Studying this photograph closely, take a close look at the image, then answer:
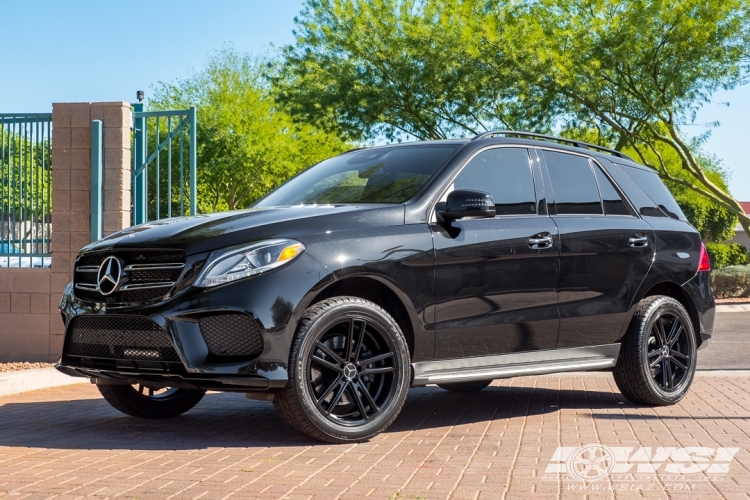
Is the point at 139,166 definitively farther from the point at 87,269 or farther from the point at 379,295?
the point at 379,295

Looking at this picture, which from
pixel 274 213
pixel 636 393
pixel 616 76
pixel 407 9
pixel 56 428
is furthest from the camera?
pixel 407 9

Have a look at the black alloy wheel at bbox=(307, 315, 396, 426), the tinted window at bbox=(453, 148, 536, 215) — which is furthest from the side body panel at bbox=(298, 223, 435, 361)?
the tinted window at bbox=(453, 148, 536, 215)

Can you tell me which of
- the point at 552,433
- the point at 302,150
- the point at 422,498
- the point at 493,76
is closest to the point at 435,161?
the point at 552,433

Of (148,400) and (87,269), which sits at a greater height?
(87,269)

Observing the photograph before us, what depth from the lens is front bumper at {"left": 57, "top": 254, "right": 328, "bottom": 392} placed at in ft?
18.6

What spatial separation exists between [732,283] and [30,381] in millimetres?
27315

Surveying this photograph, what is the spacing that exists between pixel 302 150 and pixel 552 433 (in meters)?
43.5

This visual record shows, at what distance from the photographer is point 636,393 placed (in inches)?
309

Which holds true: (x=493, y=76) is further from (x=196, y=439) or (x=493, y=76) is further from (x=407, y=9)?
(x=196, y=439)

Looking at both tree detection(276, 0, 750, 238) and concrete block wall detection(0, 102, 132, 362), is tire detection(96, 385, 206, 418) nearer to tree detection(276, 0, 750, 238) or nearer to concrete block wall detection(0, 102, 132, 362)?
concrete block wall detection(0, 102, 132, 362)

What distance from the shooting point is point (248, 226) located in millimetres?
5973

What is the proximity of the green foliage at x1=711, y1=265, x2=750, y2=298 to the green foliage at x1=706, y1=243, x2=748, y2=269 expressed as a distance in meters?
11.7

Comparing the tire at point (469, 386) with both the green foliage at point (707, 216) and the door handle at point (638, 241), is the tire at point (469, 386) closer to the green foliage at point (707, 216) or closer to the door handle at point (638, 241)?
the door handle at point (638, 241)

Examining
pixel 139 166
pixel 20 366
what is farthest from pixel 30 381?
pixel 139 166
